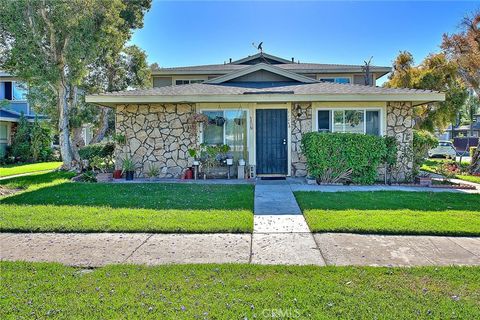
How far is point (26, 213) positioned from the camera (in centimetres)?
643

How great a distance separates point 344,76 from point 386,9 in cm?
447

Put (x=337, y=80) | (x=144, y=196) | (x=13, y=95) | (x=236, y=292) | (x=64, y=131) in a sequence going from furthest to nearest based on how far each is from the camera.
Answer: (x=13, y=95), (x=337, y=80), (x=64, y=131), (x=144, y=196), (x=236, y=292)

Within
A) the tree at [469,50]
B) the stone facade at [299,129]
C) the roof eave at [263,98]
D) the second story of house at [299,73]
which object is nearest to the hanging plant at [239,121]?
the roof eave at [263,98]

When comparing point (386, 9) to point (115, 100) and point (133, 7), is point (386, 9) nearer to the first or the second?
point (115, 100)

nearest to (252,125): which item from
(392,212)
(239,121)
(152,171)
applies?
(239,121)

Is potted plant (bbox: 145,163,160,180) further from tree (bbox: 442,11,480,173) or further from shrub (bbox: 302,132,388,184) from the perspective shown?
tree (bbox: 442,11,480,173)

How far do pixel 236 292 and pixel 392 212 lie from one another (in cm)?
437

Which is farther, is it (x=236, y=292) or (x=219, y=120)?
(x=219, y=120)

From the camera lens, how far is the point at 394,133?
1122 cm

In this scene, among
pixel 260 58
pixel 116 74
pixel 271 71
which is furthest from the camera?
pixel 116 74

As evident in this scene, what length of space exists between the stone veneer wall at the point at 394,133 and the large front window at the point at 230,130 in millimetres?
1631

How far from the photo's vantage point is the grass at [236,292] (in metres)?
2.92

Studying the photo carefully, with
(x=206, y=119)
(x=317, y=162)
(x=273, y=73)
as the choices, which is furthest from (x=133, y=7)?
(x=317, y=162)

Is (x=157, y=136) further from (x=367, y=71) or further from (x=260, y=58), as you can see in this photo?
(x=367, y=71)
